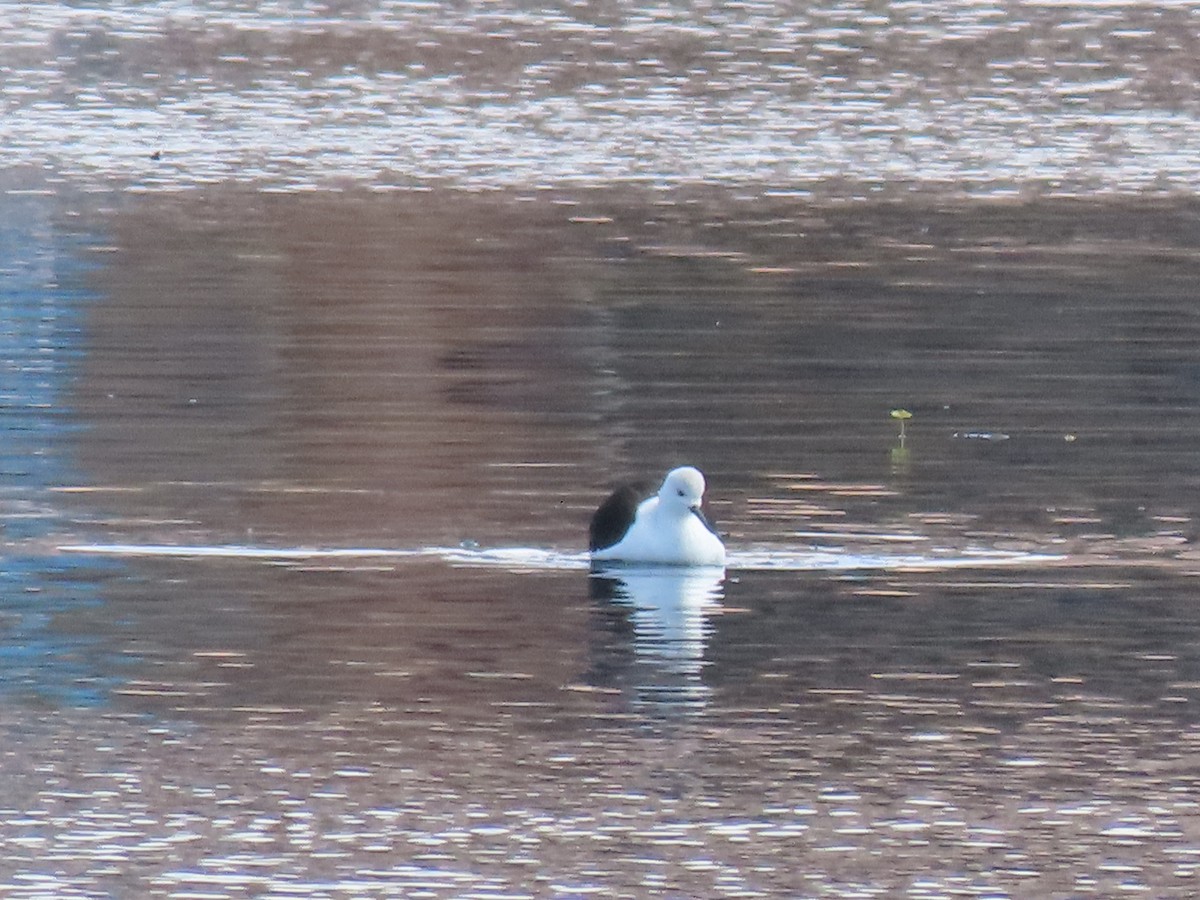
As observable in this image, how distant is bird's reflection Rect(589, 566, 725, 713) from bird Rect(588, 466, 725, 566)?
0.06 metres

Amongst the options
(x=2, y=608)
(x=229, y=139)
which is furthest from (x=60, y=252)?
(x=2, y=608)

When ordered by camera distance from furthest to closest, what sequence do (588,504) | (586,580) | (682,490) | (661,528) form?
(588,504), (661,528), (682,490), (586,580)

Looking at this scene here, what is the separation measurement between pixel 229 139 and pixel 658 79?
17.8 ft

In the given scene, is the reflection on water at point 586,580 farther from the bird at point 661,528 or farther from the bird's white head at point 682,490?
the bird's white head at point 682,490

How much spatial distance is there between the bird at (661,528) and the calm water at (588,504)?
13 centimetres

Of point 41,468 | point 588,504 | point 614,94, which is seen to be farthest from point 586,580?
point 614,94

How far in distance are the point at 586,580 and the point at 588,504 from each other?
1272 millimetres

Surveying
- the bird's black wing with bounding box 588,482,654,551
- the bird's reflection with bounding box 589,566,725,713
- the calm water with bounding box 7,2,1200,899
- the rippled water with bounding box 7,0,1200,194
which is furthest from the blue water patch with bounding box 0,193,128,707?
the rippled water with bounding box 7,0,1200,194

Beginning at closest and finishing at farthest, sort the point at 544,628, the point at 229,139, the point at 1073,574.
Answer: the point at 544,628 < the point at 1073,574 < the point at 229,139

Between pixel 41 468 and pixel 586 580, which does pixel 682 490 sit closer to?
pixel 586 580

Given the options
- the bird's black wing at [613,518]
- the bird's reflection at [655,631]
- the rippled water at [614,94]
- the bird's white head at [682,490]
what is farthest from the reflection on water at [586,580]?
the rippled water at [614,94]

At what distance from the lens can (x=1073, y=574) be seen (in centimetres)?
1150

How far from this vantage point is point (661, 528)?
11906mm

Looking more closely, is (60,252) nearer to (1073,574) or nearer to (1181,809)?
(1073,574)
